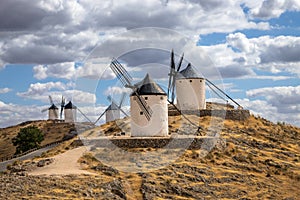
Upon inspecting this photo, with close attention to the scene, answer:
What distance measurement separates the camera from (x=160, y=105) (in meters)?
43.9

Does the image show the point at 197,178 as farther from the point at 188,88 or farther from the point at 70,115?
the point at 70,115

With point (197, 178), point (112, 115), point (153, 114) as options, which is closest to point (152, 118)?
point (153, 114)

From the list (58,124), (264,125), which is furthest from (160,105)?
(58,124)

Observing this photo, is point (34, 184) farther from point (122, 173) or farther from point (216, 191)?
point (216, 191)

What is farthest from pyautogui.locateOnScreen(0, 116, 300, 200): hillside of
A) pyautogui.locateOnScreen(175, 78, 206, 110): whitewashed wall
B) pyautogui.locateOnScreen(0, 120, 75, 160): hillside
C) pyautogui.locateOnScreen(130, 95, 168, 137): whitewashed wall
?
pyautogui.locateOnScreen(0, 120, 75, 160): hillside

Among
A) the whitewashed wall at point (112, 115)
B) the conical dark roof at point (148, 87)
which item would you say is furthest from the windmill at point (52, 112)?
the conical dark roof at point (148, 87)

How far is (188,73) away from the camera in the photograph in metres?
57.0

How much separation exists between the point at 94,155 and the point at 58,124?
2326 inches

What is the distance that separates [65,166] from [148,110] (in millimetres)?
10212

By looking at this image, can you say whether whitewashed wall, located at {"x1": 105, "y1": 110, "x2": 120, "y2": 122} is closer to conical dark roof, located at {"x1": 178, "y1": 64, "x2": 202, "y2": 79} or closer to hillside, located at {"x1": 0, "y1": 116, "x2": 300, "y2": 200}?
conical dark roof, located at {"x1": 178, "y1": 64, "x2": 202, "y2": 79}

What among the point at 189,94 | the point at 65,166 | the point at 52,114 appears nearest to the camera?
the point at 65,166

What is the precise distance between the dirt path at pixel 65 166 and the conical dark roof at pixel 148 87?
755 centimetres

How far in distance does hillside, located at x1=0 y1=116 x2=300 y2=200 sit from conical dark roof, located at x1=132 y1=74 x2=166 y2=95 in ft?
18.1

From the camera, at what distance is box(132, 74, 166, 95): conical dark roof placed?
43.7m
